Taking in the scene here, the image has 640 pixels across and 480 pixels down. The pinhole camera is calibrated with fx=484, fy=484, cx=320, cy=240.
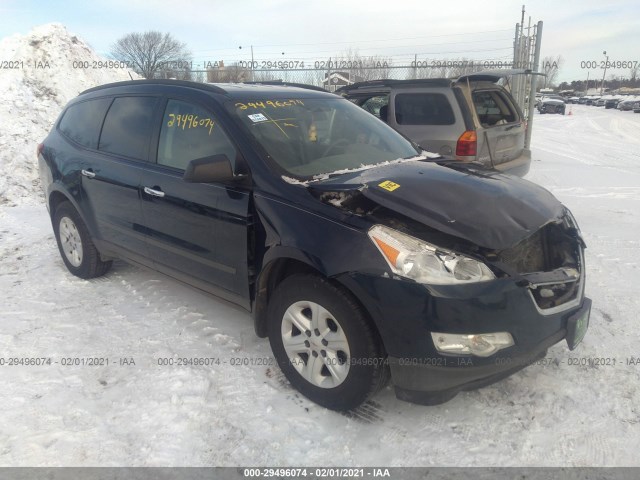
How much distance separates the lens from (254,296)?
309 centimetres

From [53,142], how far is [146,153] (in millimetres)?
1733

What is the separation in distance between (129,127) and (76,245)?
58.6 inches

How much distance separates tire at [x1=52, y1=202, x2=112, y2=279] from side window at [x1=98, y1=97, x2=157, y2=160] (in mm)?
851

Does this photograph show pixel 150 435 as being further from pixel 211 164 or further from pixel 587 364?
pixel 587 364

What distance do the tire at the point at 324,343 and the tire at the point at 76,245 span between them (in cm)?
249

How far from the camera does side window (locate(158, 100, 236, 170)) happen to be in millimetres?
3242

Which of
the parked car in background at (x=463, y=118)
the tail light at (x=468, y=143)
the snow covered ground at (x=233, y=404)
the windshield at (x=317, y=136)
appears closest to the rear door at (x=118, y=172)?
the snow covered ground at (x=233, y=404)

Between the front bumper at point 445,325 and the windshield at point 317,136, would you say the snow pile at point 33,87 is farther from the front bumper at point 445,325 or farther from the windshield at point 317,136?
the front bumper at point 445,325

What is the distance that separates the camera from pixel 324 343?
268cm

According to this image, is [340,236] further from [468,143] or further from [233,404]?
[468,143]

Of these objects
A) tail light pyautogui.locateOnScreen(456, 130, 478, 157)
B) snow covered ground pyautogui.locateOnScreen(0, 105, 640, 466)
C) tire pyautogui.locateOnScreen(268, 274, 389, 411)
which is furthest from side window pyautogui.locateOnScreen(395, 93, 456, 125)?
tire pyautogui.locateOnScreen(268, 274, 389, 411)

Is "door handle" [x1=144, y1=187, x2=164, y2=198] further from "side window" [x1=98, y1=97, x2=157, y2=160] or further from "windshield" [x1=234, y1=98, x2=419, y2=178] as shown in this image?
"windshield" [x1=234, y1=98, x2=419, y2=178]

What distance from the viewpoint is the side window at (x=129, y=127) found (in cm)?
377

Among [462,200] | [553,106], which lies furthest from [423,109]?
[553,106]
